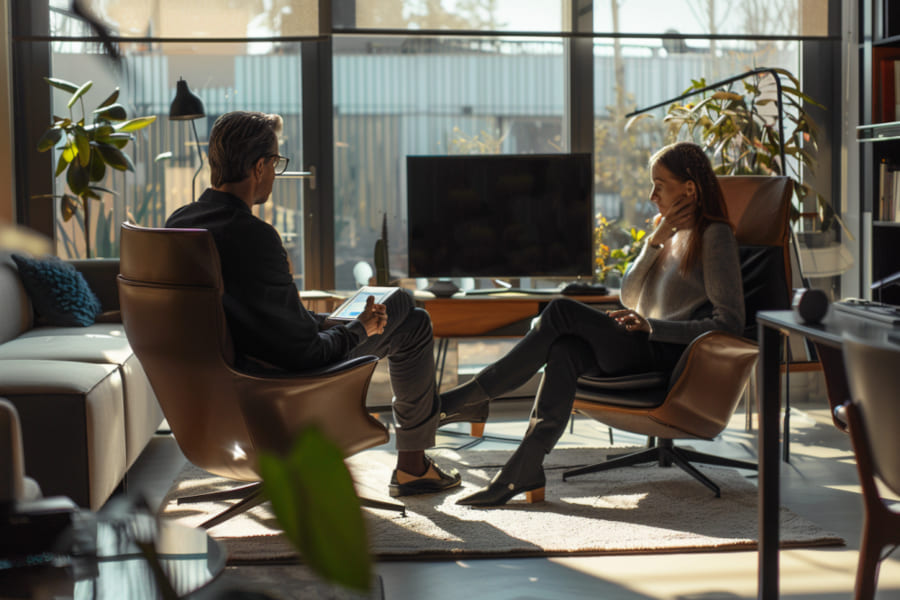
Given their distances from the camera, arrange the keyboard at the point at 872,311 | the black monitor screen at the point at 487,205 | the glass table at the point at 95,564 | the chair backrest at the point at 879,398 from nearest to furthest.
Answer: the glass table at the point at 95,564 < the chair backrest at the point at 879,398 < the keyboard at the point at 872,311 < the black monitor screen at the point at 487,205

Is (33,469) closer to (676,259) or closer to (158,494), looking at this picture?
(158,494)

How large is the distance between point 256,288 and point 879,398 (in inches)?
58.1

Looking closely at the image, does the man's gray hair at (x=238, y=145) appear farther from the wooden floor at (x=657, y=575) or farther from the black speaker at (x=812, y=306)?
the black speaker at (x=812, y=306)

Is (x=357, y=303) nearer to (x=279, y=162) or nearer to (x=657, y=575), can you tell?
(x=279, y=162)

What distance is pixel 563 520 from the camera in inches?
108

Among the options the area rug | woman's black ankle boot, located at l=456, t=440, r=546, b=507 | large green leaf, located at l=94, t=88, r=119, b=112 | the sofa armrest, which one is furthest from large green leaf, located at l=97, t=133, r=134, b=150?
woman's black ankle boot, located at l=456, t=440, r=546, b=507

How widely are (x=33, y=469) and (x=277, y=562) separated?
69 centimetres

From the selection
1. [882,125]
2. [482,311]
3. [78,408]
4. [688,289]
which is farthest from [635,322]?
[882,125]

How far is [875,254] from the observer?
→ 429cm

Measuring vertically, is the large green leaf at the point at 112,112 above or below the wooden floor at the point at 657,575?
above

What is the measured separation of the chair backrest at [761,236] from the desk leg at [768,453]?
1138 millimetres

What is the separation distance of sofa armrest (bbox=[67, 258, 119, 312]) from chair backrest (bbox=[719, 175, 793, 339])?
261 cm

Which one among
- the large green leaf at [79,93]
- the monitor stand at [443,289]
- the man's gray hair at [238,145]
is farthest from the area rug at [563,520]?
the large green leaf at [79,93]

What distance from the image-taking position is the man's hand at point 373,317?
2643 mm
